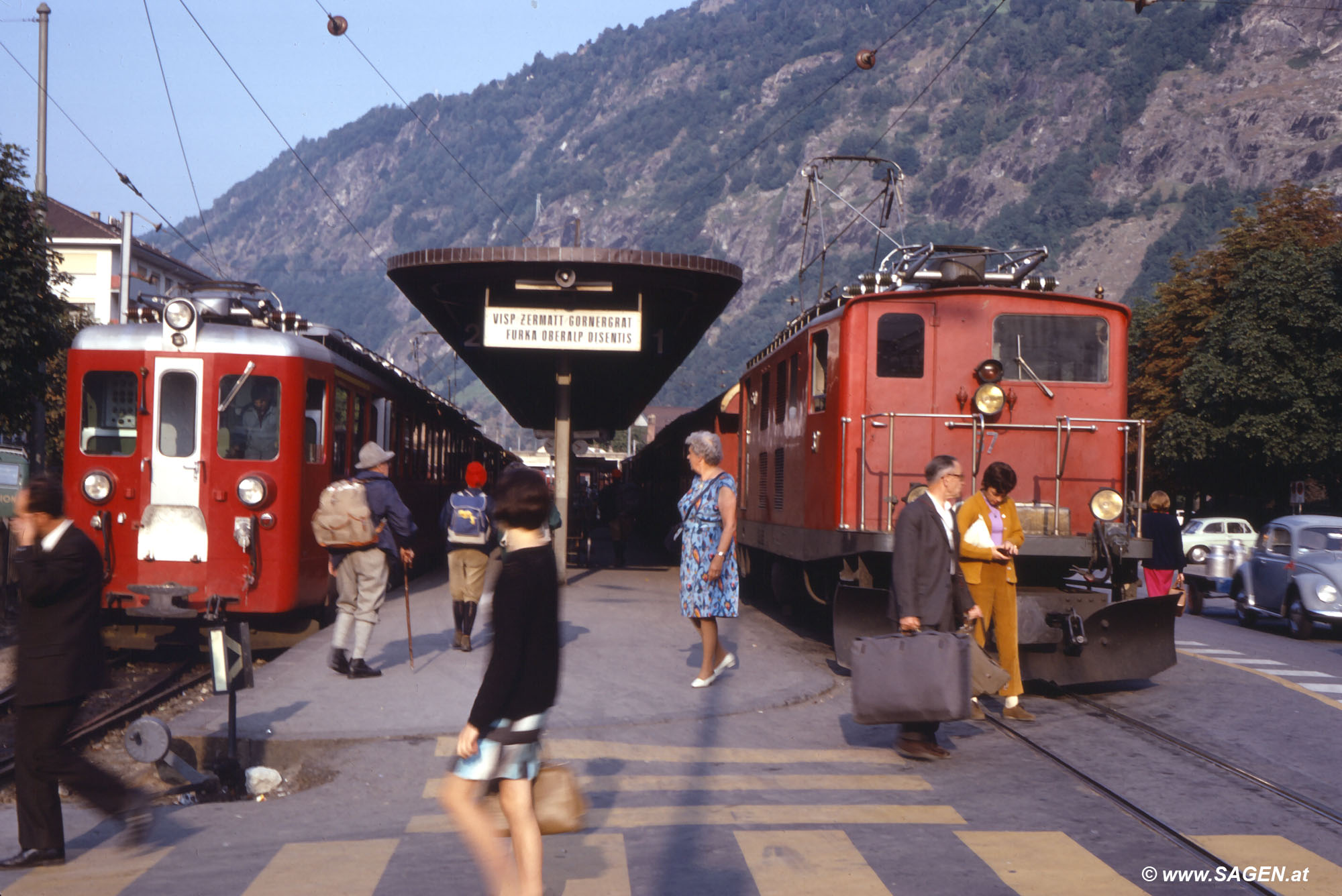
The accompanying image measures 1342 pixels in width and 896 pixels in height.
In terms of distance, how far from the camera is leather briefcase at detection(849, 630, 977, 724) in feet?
24.5

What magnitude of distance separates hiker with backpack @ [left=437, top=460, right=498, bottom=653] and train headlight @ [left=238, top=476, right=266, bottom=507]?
5.45ft

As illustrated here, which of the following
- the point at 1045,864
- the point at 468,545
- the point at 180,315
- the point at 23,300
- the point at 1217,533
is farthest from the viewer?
the point at 1217,533

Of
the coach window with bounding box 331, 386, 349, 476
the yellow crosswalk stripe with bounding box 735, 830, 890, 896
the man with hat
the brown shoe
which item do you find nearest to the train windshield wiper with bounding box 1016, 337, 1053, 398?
the brown shoe

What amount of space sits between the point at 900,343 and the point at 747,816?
20.4ft

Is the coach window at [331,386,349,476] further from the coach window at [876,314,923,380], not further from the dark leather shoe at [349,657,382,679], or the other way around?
the coach window at [876,314,923,380]

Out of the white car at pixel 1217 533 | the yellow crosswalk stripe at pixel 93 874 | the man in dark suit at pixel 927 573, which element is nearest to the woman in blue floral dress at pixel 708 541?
the man in dark suit at pixel 927 573

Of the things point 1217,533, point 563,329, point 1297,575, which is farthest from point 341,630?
point 1217,533

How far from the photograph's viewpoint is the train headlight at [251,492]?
462 inches

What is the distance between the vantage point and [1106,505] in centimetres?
1073

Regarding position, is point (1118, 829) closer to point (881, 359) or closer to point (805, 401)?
point (881, 359)

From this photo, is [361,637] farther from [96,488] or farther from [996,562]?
[996,562]

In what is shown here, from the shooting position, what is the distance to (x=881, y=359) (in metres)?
11.7

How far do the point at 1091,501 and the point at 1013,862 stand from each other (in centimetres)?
571

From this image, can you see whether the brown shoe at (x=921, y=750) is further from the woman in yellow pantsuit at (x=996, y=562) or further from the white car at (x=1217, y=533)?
the white car at (x=1217, y=533)
